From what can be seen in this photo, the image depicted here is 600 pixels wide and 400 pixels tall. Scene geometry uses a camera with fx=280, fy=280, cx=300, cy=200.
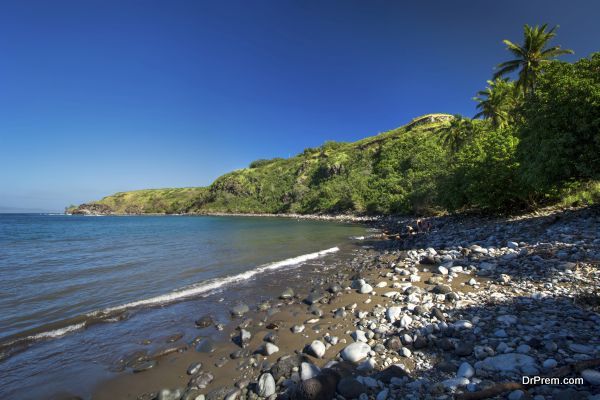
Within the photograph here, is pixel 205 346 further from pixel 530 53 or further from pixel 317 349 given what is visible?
pixel 530 53

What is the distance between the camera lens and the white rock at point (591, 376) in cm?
359

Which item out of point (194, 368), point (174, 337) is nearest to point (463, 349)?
point (194, 368)

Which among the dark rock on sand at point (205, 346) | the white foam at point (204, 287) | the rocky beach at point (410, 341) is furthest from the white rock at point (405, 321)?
the white foam at point (204, 287)

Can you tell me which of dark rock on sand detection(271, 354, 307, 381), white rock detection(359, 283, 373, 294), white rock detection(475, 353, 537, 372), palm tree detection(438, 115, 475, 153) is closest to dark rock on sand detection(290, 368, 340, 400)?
dark rock on sand detection(271, 354, 307, 381)

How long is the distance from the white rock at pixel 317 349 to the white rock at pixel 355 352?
45 cm

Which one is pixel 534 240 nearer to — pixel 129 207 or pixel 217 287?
pixel 217 287

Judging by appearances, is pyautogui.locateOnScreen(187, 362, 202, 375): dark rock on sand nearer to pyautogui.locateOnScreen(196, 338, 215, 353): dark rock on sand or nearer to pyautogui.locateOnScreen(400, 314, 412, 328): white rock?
pyautogui.locateOnScreen(196, 338, 215, 353): dark rock on sand

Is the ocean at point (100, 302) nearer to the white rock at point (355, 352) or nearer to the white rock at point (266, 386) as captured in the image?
the white rock at point (266, 386)

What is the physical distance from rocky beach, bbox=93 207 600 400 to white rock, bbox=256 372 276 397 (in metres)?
0.02

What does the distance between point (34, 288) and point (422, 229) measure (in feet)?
83.3

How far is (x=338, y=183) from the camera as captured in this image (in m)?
81.9

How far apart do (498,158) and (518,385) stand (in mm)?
21774

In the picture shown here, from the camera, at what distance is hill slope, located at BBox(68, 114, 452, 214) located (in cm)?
5266

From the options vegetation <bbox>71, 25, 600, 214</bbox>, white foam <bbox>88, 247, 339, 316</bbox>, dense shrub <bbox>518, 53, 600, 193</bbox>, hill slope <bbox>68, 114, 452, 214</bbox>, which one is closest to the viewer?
white foam <bbox>88, 247, 339, 316</bbox>
